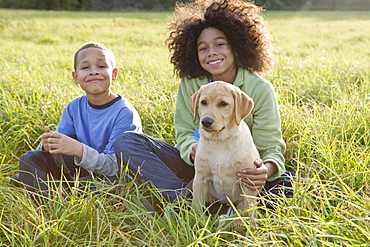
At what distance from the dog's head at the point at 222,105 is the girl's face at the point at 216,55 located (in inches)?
26.0

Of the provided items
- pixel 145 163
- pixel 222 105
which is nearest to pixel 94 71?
pixel 145 163

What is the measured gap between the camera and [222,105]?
2426 mm

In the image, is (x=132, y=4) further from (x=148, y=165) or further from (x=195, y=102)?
(x=195, y=102)

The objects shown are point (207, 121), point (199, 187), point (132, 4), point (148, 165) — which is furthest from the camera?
point (132, 4)

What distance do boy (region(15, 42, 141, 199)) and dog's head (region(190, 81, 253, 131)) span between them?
97 centimetres

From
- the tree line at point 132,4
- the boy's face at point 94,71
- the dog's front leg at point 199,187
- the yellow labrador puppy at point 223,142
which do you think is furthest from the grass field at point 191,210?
the tree line at point 132,4

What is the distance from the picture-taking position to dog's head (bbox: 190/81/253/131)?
2381 millimetres

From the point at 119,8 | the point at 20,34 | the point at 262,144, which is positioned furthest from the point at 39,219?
the point at 119,8

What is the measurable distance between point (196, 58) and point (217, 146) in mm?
1143

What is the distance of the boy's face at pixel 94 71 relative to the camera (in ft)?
10.7

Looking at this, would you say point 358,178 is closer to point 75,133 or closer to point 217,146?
point 217,146

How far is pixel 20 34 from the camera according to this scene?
13.4 metres

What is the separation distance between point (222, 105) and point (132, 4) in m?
35.8

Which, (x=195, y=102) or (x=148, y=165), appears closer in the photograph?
(x=195, y=102)
